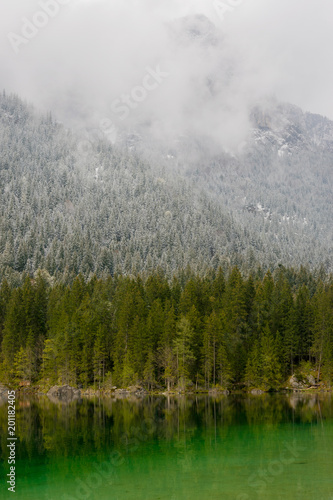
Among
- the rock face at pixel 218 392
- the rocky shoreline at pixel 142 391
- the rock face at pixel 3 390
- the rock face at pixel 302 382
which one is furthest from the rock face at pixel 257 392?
the rock face at pixel 3 390

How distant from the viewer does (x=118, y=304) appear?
11200cm

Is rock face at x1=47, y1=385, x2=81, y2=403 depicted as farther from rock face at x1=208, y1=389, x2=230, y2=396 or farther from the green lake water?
the green lake water

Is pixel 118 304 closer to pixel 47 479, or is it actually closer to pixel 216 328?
pixel 216 328

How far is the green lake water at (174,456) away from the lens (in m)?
24.4

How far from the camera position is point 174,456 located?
3262 cm

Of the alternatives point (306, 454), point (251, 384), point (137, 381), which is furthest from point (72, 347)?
point (306, 454)

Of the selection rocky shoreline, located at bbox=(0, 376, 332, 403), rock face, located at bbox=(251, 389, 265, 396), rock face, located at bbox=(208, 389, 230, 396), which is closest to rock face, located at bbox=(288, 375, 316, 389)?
rocky shoreline, located at bbox=(0, 376, 332, 403)

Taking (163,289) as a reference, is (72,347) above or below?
below

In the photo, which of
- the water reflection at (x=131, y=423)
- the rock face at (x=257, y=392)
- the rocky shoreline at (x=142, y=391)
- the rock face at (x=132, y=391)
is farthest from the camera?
the rock face at (x=132, y=391)

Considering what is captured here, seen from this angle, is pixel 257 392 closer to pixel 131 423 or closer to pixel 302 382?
pixel 302 382

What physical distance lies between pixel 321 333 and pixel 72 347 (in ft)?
162

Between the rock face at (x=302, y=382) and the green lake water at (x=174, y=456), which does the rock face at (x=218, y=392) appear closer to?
the rock face at (x=302, y=382)

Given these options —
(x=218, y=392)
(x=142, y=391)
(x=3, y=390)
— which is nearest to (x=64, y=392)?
(x=3, y=390)

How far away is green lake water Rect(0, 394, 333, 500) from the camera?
961 inches
